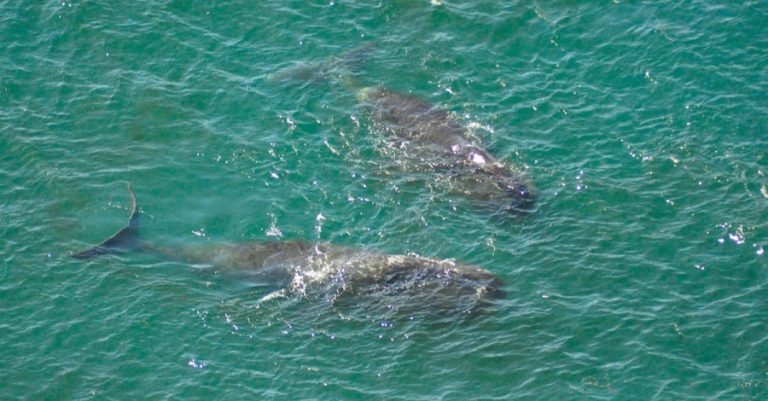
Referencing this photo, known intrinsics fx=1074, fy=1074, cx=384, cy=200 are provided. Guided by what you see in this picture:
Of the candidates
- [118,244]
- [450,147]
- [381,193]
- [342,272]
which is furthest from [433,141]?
[118,244]

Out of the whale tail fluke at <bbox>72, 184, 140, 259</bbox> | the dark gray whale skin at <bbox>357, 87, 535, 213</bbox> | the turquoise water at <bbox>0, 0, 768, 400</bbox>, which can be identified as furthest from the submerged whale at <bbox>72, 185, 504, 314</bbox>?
the dark gray whale skin at <bbox>357, 87, 535, 213</bbox>

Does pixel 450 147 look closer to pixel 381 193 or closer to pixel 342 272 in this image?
pixel 381 193

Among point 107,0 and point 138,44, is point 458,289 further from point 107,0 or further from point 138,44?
point 107,0

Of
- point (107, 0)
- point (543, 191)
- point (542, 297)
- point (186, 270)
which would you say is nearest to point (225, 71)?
point (107, 0)

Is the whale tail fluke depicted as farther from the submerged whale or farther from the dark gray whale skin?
the dark gray whale skin

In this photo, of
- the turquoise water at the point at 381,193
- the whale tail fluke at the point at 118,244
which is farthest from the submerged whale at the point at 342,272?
the turquoise water at the point at 381,193

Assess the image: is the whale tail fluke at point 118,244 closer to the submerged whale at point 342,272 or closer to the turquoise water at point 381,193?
the submerged whale at point 342,272
